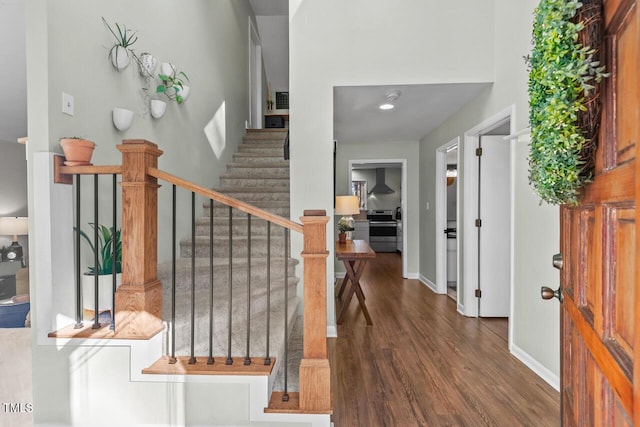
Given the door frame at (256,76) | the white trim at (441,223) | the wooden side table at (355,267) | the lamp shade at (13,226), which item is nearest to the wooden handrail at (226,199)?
the lamp shade at (13,226)

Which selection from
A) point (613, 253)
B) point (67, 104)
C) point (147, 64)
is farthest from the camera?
point (147, 64)

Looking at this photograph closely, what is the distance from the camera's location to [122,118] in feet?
7.65

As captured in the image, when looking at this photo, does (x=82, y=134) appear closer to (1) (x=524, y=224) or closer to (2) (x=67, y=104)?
(2) (x=67, y=104)

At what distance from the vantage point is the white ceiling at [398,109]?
3209mm

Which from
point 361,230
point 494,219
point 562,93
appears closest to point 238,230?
point 494,219

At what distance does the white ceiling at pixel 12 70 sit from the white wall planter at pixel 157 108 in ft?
2.64

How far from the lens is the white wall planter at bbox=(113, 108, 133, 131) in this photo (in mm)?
2309

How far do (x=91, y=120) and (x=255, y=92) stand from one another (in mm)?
5182

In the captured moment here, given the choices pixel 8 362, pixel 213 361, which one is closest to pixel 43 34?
pixel 8 362

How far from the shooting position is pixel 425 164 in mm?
5375

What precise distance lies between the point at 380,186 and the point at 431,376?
842cm

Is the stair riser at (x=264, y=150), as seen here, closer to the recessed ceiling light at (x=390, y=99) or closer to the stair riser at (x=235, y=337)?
the recessed ceiling light at (x=390, y=99)

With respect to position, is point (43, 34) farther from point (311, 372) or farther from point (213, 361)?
point (311, 372)

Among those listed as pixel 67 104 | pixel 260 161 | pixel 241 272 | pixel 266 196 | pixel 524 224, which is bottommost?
pixel 241 272
